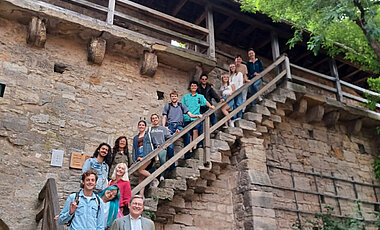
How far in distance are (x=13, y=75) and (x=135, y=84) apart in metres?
2.25

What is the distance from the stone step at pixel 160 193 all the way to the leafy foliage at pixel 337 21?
4.15 m

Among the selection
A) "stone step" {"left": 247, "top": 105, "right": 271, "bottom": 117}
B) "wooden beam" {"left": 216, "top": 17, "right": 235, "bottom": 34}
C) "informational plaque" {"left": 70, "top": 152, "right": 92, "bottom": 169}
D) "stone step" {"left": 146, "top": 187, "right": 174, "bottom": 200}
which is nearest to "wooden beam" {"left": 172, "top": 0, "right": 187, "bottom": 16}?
"wooden beam" {"left": 216, "top": 17, "right": 235, "bottom": 34}

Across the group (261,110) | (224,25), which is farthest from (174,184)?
(224,25)

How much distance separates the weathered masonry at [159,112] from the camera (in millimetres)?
5668

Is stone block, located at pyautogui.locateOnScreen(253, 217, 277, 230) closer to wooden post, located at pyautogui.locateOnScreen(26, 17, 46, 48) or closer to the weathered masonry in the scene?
the weathered masonry

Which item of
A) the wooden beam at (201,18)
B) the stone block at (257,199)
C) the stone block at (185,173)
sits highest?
the wooden beam at (201,18)

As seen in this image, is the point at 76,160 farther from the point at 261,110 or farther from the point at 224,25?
the point at 224,25

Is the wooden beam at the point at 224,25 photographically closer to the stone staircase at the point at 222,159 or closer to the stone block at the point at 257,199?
the stone staircase at the point at 222,159

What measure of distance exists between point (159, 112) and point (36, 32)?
2.72 meters

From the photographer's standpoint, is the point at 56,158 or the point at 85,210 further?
the point at 56,158

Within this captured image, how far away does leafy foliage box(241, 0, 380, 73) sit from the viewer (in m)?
6.70

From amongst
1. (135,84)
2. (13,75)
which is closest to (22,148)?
(13,75)

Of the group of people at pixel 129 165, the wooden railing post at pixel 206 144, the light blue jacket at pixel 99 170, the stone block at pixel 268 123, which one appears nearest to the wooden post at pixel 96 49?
the group of people at pixel 129 165

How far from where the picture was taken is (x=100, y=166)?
494 cm
